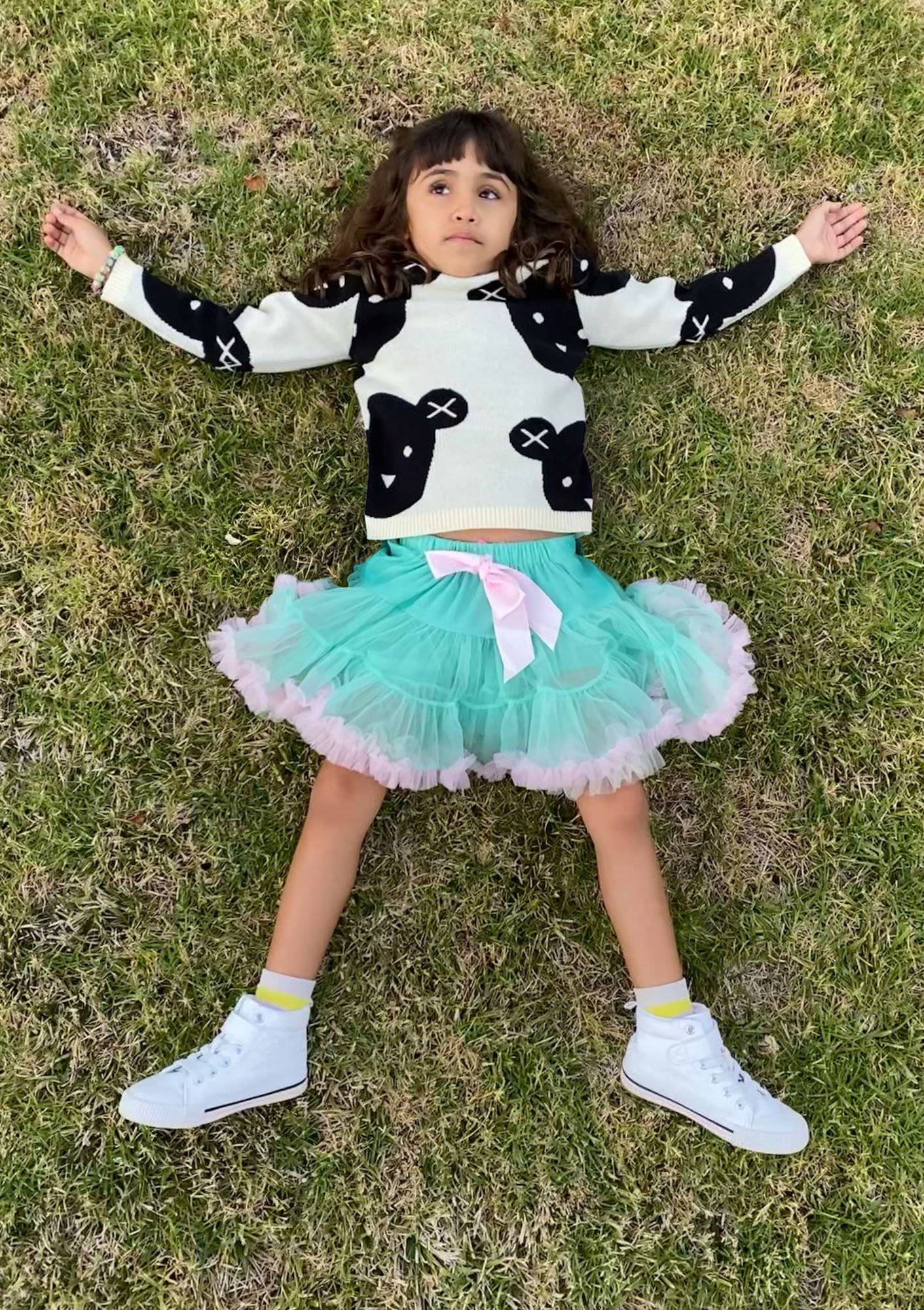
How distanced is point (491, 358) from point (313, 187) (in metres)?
0.72

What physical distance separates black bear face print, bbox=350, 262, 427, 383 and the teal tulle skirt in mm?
483

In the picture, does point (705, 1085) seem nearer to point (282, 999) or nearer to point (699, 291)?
point (282, 999)

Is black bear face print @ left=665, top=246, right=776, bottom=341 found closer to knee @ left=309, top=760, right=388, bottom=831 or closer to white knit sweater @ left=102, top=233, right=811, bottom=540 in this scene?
white knit sweater @ left=102, top=233, right=811, bottom=540

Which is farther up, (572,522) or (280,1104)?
(572,522)

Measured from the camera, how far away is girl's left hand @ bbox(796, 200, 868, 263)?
236cm

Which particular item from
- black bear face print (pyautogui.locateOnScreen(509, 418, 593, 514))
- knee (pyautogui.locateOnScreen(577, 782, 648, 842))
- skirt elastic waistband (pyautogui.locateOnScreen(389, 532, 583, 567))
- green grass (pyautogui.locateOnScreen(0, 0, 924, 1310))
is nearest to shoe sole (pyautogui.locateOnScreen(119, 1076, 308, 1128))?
green grass (pyautogui.locateOnScreen(0, 0, 924, 1310))

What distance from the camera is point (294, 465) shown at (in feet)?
7.59

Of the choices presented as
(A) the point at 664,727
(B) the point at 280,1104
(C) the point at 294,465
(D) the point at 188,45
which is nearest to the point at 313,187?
(D) the point at 188,45

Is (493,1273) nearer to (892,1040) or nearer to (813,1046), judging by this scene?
(813,1046)

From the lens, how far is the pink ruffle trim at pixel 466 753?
1.85 m

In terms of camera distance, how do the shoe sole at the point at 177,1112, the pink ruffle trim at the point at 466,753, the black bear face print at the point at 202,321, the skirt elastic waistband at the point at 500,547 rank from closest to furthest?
the pink ruffle trim at the point at 466,753 → the shoe sole at the point at 177,1112 → the skirt elastic waistband at the point at 500,547 → the black bear face print at the point at 202,321

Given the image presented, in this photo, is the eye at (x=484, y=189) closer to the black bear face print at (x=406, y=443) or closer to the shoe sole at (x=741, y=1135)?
the black bear face print at (x=406, y=443)

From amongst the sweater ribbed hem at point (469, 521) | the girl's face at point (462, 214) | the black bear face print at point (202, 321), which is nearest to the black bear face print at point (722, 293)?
the girl's face at point (462, 214)

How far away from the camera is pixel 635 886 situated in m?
2.07
